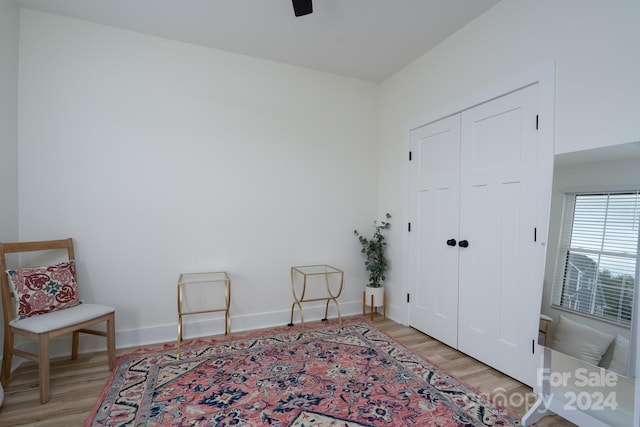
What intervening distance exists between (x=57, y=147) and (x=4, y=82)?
1.78 feet

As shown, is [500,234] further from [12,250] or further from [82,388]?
[12,250]

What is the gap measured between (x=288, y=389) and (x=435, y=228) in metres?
1.98

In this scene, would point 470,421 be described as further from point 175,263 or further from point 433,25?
point 433,25

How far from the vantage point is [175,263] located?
293 centimetres

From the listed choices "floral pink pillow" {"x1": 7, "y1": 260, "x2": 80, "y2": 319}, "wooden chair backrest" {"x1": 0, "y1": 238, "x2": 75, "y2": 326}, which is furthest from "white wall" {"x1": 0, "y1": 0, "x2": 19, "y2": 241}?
"floral pink pillow" {"x1": 7, "y1": 260, "x2": 80, "y2": 319}

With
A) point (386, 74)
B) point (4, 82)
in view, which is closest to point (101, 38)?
point (4, 82)

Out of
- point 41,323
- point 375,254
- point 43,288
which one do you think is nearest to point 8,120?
point 43,288

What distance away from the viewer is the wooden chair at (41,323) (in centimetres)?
192

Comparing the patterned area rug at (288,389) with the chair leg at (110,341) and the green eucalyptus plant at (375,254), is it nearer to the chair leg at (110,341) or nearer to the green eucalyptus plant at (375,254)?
the chair leg at (110,341)

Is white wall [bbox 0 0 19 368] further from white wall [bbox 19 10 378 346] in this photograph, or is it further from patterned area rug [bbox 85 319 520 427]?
patterned area rug [bbox 85 319 520 427]

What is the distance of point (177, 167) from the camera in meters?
2.93

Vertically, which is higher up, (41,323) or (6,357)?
(41,323)

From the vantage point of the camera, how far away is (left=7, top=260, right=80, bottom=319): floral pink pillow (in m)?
2.09

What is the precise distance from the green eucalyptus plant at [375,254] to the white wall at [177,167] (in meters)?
0.16
